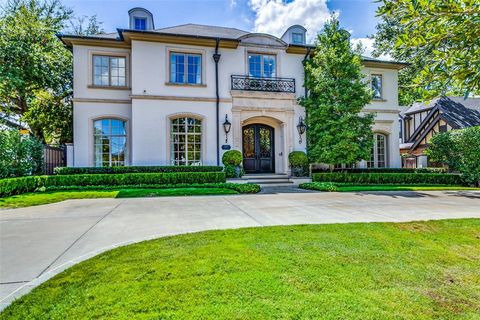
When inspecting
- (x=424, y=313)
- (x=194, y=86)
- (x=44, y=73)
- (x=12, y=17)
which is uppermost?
(x=12, y=17)

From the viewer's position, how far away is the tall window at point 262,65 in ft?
47.4

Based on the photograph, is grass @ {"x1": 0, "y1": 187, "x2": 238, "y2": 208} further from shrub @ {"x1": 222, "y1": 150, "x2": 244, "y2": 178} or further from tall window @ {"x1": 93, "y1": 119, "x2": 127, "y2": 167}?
tall window @ {"x1": 93, "y1": 119, "x2": 127, "y2": 167}

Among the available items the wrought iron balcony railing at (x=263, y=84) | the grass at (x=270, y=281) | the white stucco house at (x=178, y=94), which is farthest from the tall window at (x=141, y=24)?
the grass at (x=270, y=281)

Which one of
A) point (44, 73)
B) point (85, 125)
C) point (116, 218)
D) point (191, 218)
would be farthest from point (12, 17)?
point (191, 218)

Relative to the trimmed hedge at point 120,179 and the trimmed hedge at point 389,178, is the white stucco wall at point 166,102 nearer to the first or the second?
the trimmed hedge at point 120,179

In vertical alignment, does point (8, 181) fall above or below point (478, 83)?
below

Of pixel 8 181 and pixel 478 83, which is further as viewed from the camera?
pixel 8 181

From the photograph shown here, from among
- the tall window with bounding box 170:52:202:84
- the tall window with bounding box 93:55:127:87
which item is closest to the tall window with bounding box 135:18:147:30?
the tall window with bounding box 93:55:127:87

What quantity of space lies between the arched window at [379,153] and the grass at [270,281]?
13.0m

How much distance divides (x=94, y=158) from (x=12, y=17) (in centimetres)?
878

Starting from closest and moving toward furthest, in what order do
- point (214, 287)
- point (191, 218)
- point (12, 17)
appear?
point (214, 287) < point (191, 218) < point (12, 17)

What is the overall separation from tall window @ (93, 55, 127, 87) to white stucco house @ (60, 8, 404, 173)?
44 millimetres

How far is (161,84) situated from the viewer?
43.0 ft

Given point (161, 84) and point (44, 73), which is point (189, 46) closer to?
point (161, 84)
